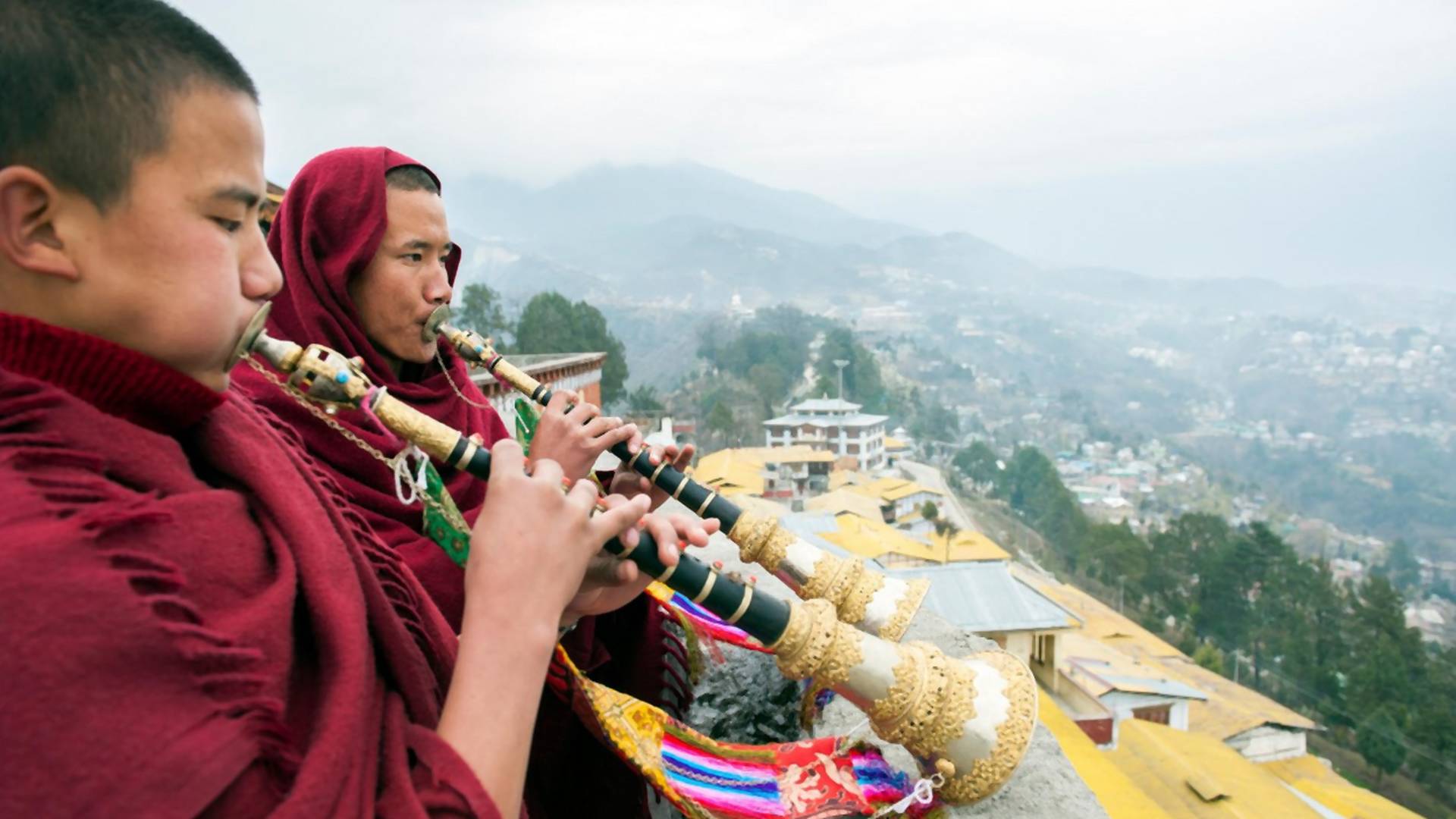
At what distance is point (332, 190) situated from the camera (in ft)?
7.22

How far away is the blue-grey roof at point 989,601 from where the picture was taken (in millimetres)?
11453

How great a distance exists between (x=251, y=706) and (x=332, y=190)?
1.74 metres

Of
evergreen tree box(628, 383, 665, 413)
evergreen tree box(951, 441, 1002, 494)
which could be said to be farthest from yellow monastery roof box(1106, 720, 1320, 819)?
evergreen tree box(951, 441, 1002, 494)

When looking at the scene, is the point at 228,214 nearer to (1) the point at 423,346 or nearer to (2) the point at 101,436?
(2) the point at 101,436

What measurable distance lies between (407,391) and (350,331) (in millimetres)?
211

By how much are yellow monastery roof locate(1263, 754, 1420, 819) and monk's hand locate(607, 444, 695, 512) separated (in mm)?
23776

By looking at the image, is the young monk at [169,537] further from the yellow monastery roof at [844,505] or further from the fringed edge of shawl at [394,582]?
the yellow monastery roof at [844,505]

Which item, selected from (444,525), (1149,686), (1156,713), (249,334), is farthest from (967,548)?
(249,334)

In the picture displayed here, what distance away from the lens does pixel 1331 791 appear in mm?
20906

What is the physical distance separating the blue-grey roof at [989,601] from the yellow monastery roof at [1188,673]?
27.1 feet

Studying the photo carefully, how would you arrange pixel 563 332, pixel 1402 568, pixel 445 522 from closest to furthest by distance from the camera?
pixel 445 522 → pixel 563 332 → pixel 1402 568

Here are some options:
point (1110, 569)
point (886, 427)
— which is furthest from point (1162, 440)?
point (1110, 569)

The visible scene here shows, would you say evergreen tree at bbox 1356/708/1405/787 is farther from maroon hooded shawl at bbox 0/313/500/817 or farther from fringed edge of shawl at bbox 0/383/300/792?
fringed edge of shawl at bbox 0/383/300/792

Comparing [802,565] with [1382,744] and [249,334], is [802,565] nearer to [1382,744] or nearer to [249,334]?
[249,334]
